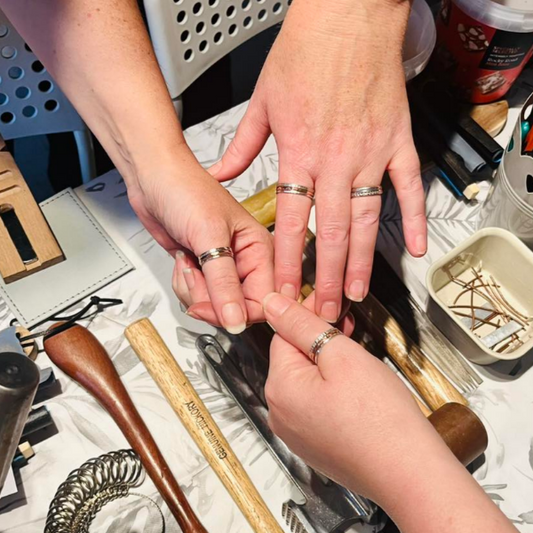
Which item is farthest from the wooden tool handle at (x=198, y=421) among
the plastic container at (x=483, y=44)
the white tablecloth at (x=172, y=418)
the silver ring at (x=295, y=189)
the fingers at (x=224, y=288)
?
the plastic container at (x=483, y=44)

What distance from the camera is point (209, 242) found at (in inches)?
25.0

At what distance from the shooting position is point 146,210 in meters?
0.73

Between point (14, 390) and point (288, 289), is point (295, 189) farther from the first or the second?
point (14, 390)

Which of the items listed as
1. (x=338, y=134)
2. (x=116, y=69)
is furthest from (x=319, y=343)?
(x=116, y=69)

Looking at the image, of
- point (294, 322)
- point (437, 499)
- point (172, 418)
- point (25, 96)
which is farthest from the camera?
point (25, 96)

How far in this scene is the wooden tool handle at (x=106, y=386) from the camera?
666 millimetres

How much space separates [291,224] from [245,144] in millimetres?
133

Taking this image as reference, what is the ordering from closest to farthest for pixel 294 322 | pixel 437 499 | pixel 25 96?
pixel 437 499 → pixel 294 322 → pixel 25 96

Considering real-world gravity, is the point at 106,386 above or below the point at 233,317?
below

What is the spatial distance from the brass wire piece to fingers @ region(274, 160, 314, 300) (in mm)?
269

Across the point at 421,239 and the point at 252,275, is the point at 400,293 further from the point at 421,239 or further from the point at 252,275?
the point at 252,275

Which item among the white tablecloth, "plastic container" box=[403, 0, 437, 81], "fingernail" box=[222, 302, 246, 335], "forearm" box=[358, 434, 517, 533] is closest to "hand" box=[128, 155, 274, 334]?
"fingernail" box=[222, 302, 246, 335]

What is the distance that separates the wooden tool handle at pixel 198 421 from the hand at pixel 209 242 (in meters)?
0.07

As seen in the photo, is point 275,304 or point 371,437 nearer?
point 371,437
